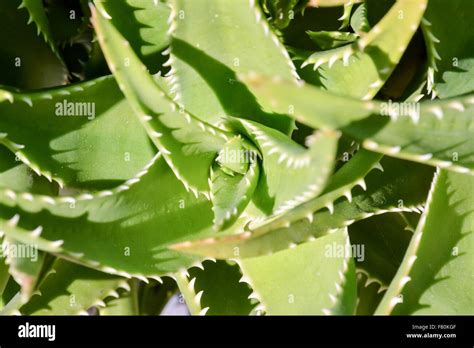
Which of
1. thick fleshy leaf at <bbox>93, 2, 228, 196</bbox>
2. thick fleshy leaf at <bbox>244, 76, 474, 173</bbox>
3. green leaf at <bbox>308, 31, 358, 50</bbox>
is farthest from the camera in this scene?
green leaf at <bbox>308, 31, 358, 50</bbox>

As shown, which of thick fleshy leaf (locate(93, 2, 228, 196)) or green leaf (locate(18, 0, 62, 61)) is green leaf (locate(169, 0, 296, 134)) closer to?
thick fleshy leaf (locate(93, 2, 228, 196))

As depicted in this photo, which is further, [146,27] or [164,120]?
[146,27]

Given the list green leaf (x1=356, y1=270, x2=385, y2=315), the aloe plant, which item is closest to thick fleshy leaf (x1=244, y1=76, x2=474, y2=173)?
the aloe plant

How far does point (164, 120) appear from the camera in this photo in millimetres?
527

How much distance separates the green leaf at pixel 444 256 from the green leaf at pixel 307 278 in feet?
0.18

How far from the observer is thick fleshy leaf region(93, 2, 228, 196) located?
19.4 inches

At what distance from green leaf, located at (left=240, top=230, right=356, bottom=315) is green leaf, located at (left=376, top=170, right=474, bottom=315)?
55 mm

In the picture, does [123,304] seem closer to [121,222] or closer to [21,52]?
[121,222]

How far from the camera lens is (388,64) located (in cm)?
Result: 52

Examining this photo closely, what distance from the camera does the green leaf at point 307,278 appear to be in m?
0.53

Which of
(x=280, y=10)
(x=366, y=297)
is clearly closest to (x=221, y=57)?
(x=280, y=10)

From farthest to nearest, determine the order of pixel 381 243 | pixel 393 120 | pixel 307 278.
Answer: pixel 381 243, pixel 307 278, pixel 393 120

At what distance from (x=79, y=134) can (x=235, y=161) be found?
0.51 ft
